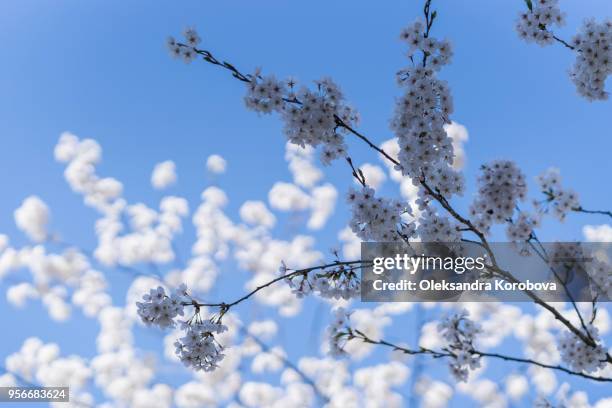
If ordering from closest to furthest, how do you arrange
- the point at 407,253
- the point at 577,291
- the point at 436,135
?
the point at 436,135, the point at 407,253, the point at 577,291

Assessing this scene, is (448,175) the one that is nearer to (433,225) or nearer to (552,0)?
(433,225)

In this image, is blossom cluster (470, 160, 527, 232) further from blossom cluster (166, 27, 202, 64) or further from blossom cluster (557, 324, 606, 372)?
blossom cluster (166, 27, 202, 64)

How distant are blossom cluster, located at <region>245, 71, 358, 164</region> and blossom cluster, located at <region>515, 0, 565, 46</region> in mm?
1911

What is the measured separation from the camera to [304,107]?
3908 millimetres

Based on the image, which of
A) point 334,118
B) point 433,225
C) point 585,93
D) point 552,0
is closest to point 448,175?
point 433,225

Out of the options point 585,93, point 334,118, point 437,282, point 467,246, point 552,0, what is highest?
point 552,0

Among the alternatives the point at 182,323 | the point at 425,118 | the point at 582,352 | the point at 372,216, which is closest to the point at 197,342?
the point at 182,323

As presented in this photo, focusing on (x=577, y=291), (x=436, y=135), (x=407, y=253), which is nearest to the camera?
(x=436, y=135)

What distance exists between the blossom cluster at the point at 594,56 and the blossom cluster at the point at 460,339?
235 cm

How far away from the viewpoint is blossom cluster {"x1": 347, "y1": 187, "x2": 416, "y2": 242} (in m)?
Result: 3.74

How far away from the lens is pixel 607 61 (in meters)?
4.23

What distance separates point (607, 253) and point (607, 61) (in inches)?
66.3

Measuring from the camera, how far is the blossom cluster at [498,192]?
145 inches

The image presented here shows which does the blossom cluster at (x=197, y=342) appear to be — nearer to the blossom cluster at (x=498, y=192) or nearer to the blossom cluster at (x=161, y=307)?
the blossom cluster at (x=161, y=307)
